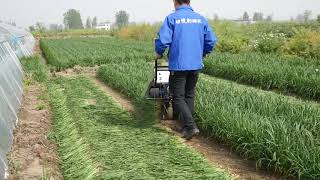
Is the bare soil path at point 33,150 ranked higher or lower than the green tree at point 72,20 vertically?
higher

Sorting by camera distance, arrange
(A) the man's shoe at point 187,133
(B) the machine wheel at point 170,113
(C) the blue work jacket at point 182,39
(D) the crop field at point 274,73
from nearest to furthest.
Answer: (C) the blue work jacket at point 182,39 → (A) the man's shoe at point 187,133 → (B) the machine wheel at point 170,113 → (D) the crop field at point 274,73

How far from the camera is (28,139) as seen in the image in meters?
5.55

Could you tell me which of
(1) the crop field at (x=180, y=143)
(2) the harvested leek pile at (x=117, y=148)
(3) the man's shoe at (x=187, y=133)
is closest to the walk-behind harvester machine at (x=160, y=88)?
(1) the crop field at (x=180, y=143)

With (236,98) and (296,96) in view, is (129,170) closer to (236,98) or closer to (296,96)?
(236,98)

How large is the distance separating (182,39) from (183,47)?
10 centimetres

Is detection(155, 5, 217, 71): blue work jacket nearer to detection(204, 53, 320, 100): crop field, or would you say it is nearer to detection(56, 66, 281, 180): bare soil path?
detection(56, 66, 281, 180): bare soil path

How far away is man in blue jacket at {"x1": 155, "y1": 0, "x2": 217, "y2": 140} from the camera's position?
203 inches

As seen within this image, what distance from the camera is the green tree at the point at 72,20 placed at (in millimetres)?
112625

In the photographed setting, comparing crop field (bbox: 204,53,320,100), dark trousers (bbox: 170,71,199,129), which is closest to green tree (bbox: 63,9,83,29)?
crop field (bbox: 204,53,320,100)

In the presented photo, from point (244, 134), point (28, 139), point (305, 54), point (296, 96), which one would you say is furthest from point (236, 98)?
point (305, 54)

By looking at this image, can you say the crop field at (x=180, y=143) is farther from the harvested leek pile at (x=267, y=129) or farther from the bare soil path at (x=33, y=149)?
the bare soil path at (x=33, y=149)

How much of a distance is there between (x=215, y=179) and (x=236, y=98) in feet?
9.39

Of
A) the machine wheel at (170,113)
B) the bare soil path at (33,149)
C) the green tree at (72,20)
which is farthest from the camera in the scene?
the green tree at (72,20)

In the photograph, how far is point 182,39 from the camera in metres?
5.19
